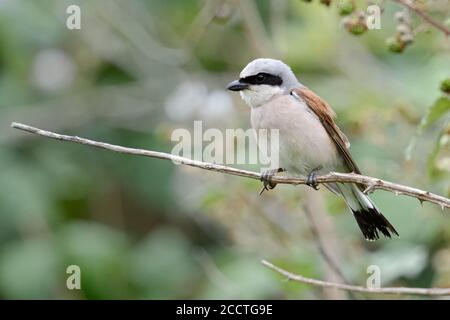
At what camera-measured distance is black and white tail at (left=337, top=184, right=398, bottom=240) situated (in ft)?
11.6

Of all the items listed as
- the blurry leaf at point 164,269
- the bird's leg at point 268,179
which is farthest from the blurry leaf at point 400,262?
the blurry leaf at point 164,269

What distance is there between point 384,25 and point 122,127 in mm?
1944

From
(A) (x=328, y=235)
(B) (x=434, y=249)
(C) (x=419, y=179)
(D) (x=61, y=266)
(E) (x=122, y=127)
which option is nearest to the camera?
(C) (x=419, y=179)

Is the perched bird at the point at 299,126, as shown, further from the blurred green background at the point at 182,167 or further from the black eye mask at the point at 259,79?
the blurred green background at the point at 182,167

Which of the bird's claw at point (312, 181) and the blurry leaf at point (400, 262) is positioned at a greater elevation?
the bird's claw at point (312, 181)

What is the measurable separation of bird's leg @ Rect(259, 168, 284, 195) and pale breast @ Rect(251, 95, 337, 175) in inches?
2.3

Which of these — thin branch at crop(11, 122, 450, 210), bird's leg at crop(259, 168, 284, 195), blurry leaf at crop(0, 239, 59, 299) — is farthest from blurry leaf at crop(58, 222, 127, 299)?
thin branch at crop(11, 122, 450, 210)

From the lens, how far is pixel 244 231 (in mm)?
4348

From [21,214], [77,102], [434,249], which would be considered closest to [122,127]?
[77,102]

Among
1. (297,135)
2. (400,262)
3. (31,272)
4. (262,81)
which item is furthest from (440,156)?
(31,272)

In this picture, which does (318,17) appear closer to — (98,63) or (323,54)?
(323,54)

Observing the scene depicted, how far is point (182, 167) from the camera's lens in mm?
4406

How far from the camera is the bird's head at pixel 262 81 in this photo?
3.75 m

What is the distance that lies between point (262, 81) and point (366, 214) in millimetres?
710
